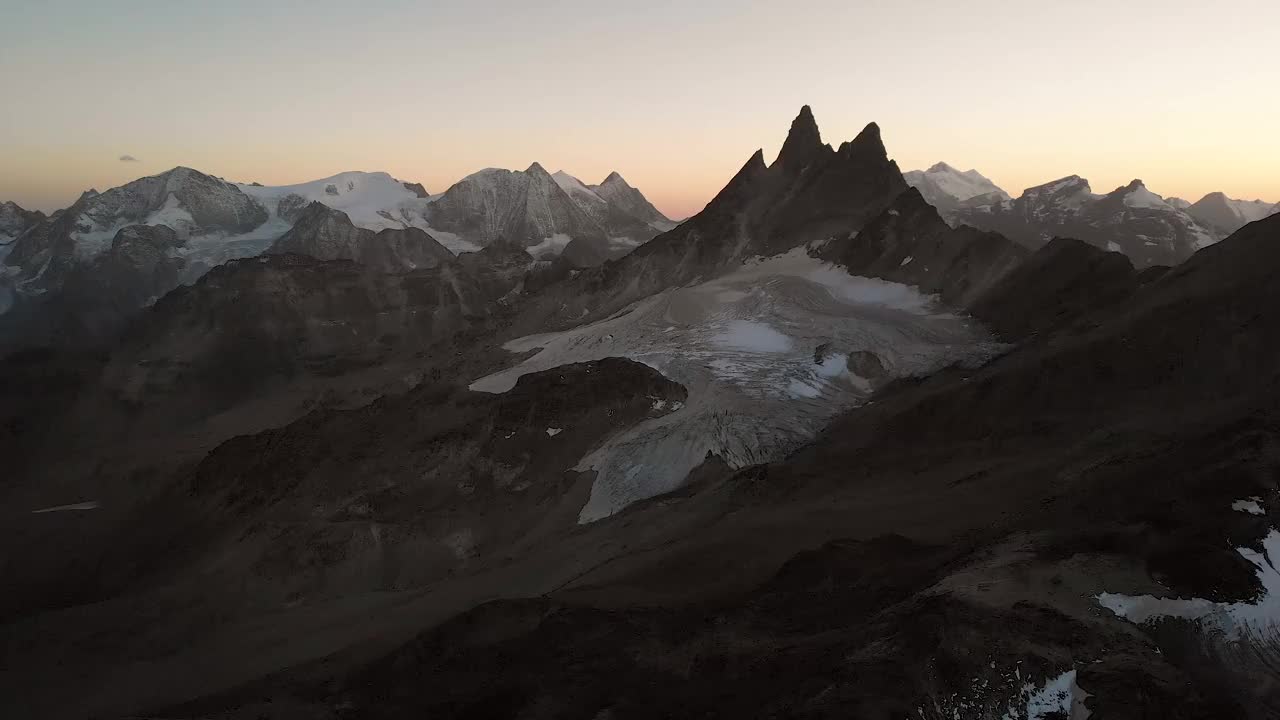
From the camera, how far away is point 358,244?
17312 centimetres

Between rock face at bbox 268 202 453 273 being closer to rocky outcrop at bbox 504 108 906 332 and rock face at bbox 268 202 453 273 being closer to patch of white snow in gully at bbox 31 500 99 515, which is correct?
rocky outcrop at bbox 504 108 906 332

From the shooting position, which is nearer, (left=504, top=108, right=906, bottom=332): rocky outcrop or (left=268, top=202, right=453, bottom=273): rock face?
(left=504, top=108, right=906, bottom=332): rocky outcrop

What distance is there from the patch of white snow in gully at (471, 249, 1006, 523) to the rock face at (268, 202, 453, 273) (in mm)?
93591

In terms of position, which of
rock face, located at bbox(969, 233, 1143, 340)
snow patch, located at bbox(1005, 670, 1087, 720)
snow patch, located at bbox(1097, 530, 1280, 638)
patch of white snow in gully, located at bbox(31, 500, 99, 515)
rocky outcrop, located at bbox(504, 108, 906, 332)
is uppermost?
rocky outcrop, located at bbox(504, 108, 906, 332)

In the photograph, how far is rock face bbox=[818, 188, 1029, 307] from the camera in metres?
66.2

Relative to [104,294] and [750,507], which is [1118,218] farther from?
[104,294]

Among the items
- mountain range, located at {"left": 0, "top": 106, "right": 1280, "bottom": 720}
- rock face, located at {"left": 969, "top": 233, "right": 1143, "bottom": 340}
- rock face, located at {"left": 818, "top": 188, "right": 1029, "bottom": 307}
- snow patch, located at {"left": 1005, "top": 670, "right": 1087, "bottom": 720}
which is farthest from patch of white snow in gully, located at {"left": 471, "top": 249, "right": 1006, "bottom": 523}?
snow patch, located at {"left": 1005, "top": 670, "right": 1087, "bottom": 720}

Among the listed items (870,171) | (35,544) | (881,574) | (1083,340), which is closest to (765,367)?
(1083,340)

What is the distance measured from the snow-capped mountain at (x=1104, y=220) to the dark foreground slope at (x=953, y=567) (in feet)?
327

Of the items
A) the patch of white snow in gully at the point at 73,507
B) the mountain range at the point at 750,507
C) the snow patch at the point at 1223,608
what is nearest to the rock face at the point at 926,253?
the mountain range at the point at 750,507

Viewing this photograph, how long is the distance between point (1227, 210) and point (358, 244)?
181396mm

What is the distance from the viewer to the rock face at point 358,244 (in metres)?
167

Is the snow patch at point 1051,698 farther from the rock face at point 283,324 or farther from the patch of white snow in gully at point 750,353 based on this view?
the rock face at point 283,324

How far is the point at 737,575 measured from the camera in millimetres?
29672
